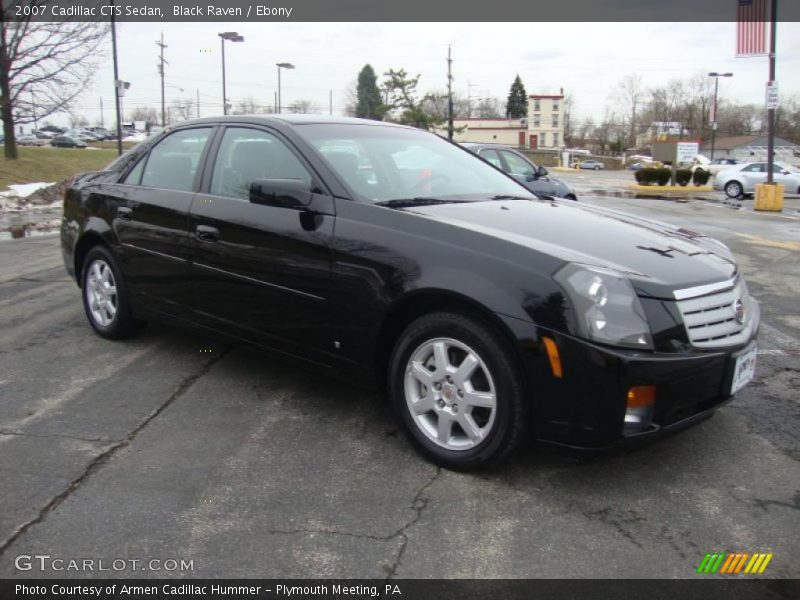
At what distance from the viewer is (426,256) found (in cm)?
311

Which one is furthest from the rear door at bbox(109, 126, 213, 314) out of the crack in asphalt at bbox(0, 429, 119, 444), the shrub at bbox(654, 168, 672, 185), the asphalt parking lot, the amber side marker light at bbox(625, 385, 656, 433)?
the shrub at bbox(654, 168, 672, 185)

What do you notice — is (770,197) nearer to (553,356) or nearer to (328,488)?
(553,356)

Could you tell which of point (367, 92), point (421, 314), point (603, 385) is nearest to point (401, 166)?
point (421, 314)

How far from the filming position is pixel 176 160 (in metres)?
4.54

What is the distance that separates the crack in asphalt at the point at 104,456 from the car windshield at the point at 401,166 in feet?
5.37

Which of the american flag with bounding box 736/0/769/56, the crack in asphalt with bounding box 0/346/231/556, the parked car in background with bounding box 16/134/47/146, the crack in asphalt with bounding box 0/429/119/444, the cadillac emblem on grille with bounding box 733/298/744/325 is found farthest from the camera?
the parked car in background with bounding box 16/134/47/146

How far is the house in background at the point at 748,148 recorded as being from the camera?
70.2m

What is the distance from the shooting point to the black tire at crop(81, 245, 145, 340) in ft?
15.8

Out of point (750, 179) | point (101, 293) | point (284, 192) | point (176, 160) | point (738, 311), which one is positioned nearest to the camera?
point (738, 311)

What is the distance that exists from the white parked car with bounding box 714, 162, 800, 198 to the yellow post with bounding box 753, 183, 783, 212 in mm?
6905

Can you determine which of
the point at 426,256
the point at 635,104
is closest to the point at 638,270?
the point at 426,256

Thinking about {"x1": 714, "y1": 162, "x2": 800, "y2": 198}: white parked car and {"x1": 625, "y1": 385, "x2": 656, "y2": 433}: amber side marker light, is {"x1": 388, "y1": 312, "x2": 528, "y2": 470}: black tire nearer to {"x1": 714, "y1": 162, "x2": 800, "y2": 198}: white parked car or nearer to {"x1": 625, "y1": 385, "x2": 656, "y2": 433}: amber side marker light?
{"x1": 625, "y1": 385, "x2": 656, "y2": 433}: amber side marker light

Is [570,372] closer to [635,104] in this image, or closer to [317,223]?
[317,223]

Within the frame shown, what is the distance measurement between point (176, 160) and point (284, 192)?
1.43 m
